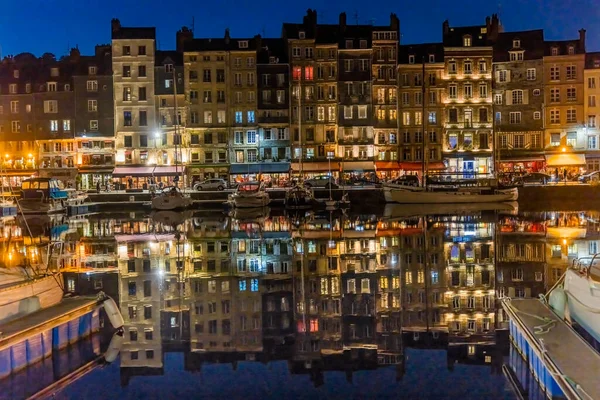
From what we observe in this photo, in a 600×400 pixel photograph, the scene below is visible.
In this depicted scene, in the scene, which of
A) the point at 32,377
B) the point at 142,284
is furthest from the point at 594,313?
the point at 142,284

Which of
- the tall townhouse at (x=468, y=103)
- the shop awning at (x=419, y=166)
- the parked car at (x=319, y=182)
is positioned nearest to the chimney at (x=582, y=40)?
A: the tall townhouse at (x=468, y=103)

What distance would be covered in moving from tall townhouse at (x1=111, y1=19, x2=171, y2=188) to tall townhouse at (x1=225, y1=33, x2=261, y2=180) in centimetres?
680

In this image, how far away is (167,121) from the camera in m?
73.1

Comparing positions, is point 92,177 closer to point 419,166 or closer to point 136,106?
point 136,106

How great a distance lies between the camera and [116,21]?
73.9m

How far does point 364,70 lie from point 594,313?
206 feet

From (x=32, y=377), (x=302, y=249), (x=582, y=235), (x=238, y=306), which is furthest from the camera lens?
(x=582, y=235)

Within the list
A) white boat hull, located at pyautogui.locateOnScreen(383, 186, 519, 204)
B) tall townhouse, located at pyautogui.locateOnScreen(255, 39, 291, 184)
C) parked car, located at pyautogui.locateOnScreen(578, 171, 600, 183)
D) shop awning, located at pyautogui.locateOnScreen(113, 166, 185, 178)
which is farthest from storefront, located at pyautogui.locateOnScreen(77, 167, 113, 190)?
parked car, located at pyautogui.locateOnScreen(578, 171, 600, 183)

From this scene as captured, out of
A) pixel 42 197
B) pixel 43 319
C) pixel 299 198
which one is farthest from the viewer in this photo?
pixel 299 198

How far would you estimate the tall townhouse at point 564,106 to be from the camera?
71438 millimetres

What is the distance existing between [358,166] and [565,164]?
2147 cm

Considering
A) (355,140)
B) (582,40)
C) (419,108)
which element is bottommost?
(355,140)

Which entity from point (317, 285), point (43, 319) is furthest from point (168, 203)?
point (43, 319)

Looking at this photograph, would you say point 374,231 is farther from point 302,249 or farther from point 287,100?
point 287,100
